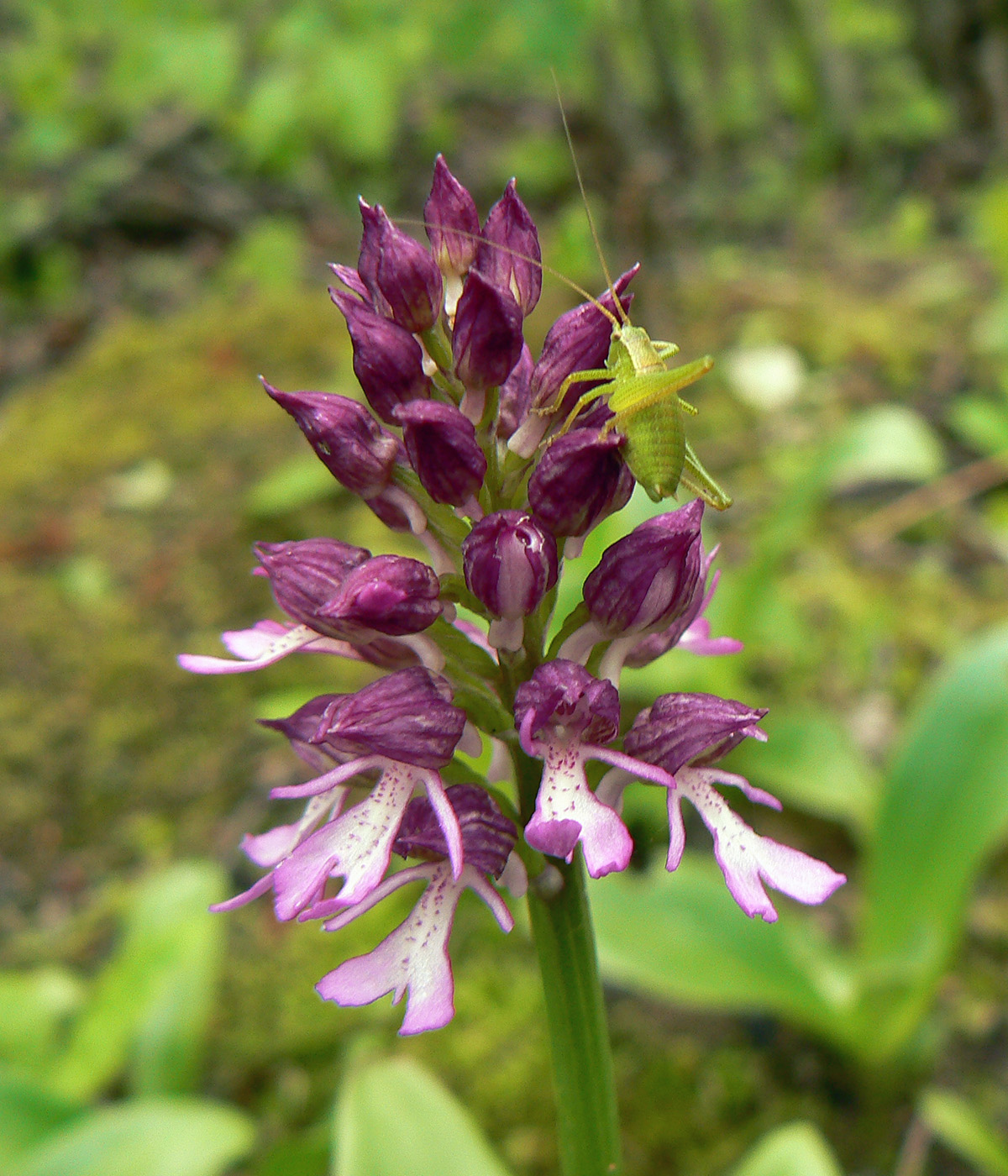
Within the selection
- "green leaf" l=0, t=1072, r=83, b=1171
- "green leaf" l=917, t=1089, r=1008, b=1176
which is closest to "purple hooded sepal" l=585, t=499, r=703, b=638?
"green leaf" l=917, t=1089, r=1008, b=1176

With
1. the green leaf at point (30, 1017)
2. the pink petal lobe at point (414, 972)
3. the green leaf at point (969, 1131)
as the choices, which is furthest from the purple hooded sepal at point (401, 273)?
the green leaf at point (30, 1017)

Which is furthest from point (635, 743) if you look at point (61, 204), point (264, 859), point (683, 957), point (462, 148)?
point (462, 148)

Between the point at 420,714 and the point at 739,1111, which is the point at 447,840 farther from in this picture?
the point at 739,1111

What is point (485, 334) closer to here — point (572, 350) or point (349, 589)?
point (572, 350)

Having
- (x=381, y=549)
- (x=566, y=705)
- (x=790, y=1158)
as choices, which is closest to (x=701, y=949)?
(x=790, y=1158)

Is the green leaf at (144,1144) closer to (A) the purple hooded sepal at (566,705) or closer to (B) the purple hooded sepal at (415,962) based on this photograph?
(B) the purple hooded sepal at (415,962)
